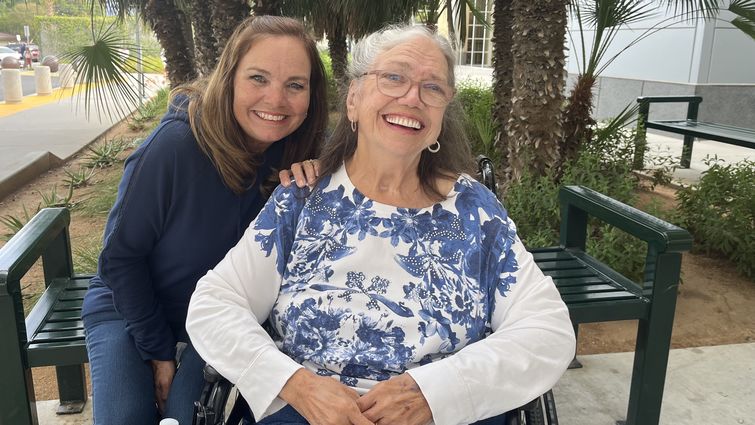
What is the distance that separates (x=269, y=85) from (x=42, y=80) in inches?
812

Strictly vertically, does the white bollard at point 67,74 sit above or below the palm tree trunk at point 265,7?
below

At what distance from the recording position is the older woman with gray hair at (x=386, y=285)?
1.66 metres

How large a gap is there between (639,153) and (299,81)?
4.78 metres

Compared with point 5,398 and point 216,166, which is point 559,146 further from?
point 5,398

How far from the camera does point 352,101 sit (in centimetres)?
198

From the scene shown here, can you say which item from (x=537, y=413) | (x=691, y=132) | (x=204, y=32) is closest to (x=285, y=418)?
(x=537, y=413)

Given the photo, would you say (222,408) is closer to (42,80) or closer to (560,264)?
(560,264)

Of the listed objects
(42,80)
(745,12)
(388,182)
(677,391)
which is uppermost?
(745,12)

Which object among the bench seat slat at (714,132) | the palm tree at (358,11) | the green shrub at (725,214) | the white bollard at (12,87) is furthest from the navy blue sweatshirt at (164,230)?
the white bollard at (12,87)

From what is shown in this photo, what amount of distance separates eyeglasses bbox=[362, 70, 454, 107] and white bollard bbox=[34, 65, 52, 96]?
20735mm

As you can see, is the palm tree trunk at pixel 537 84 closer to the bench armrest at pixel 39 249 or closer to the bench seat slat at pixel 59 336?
the bench armrest at pixel 39 249

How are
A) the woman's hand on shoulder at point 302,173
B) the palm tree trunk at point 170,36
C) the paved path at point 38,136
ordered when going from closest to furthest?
the woman's hand on shoulder at point 302,173 < the palm tree trunk at point 170,36 < the paved path at point 38,136

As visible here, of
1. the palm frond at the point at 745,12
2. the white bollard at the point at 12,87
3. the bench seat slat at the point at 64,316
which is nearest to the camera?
the bench seat slat at the point at 64,316

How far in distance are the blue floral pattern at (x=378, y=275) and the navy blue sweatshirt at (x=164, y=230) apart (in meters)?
0.17
